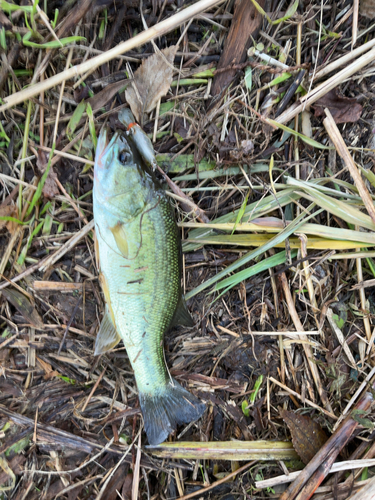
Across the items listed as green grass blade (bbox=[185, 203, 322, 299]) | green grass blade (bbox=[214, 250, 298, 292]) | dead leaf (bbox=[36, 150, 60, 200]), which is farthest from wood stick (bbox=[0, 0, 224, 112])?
green grass blade (bbox=[214, 250, 298, 292])

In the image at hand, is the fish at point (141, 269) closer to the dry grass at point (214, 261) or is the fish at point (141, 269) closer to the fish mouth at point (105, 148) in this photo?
the fish mouth at point (105, 148)

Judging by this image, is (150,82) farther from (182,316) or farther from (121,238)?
(182,316)

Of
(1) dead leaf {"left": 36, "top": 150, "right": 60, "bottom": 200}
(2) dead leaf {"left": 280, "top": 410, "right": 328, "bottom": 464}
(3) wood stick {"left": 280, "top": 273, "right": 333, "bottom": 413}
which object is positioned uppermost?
(1) dead leaf {"left": 36, "top": 150, "right": 60, "bottom": 200}

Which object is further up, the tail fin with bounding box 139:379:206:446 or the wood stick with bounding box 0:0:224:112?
the wood stick with bounding box 0:0:224:112

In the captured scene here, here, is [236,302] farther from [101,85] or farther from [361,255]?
[101,85]

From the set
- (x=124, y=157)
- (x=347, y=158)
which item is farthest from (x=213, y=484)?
(x=347, y=158)

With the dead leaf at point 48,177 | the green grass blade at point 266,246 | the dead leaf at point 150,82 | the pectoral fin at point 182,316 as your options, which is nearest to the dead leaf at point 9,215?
the dead leaf at point 48,177

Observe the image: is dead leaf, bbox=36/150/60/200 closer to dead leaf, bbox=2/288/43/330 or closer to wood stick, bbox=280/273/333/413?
dead leaf, bbox=2/288/43/330
